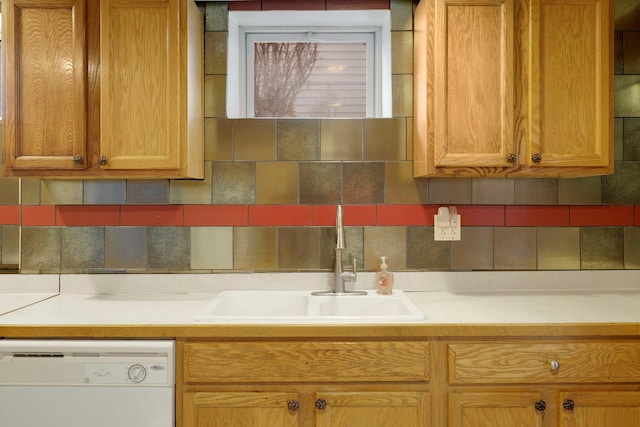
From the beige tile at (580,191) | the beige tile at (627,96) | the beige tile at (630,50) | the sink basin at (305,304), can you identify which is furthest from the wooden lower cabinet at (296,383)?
the beige tile at (630,50)

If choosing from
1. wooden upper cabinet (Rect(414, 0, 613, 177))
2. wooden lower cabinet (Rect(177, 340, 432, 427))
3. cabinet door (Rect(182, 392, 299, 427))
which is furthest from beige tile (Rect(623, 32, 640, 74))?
cabinet door (Rect(182, 392, 299, 427))

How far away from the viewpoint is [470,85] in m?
1.82

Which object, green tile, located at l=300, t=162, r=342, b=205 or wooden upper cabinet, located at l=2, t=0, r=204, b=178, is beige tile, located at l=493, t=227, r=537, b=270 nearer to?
green tile, located at l=300, t=162, r=342, b=205

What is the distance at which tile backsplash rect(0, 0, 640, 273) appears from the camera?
213 centimetres

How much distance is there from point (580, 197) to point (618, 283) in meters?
0.41

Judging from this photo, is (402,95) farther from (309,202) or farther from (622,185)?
(622,185)

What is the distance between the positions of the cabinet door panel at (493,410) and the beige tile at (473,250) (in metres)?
0.70

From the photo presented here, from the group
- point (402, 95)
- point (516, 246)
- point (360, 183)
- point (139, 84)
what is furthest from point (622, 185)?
point (139, 84)

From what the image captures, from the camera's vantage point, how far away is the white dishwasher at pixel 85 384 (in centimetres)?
149

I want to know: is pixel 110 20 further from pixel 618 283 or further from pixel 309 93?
pixel 618 283

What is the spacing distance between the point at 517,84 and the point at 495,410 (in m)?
1.14

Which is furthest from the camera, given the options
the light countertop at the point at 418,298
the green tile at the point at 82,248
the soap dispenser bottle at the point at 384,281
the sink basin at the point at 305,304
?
the green tile at the point at 82,248

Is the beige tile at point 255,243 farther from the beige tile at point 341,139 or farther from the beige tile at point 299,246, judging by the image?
the beige tile at point 341,139

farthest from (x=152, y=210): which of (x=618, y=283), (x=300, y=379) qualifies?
(x=618, y=283)
